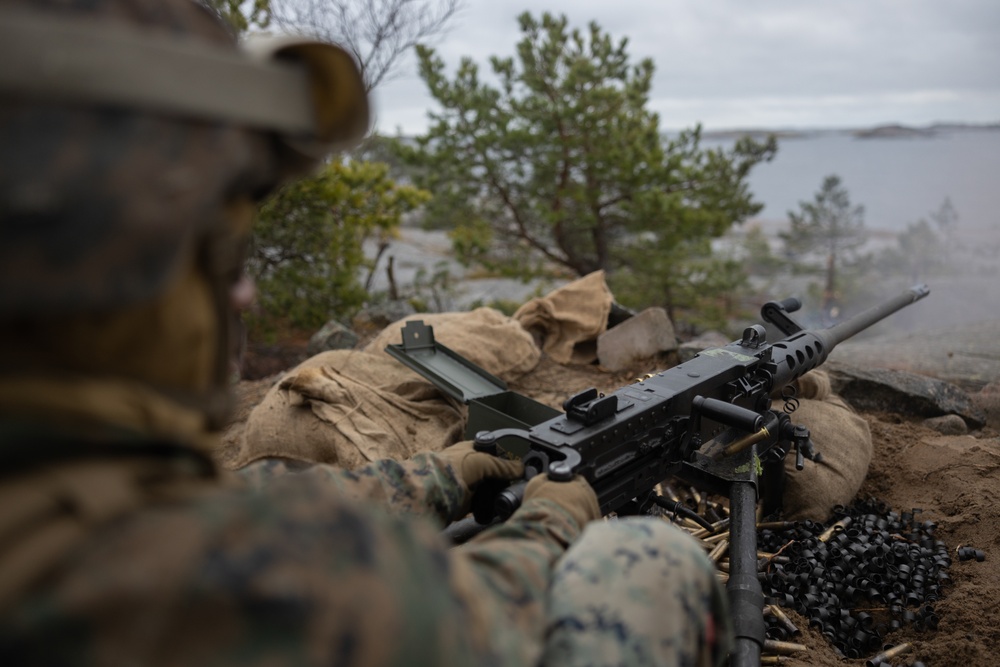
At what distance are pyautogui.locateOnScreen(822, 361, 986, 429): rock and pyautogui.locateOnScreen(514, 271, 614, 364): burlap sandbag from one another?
1.77 metres

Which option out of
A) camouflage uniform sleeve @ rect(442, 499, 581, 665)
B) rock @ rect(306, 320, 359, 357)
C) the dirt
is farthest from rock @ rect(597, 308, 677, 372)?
camouflage uniform sleeve @ rect(442, 499, 581, 665)

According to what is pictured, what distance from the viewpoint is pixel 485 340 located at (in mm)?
5242

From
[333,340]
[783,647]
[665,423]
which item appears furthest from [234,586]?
[333,340]

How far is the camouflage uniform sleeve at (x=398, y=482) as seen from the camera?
2129 mm

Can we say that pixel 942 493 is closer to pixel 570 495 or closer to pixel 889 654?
pixel 889 654

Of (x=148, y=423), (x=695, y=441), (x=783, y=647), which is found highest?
(x=148, y=423)

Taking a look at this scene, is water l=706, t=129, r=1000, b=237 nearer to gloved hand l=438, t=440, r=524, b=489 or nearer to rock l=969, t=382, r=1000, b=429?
rock l=969, t=382, r=1000, b=429

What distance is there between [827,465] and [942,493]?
0.68 m

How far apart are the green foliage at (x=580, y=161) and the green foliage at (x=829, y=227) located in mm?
11056

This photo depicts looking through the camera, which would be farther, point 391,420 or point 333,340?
point 333,340

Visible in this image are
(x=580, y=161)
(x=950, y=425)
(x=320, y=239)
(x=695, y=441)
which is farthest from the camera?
(x=580, y=161)

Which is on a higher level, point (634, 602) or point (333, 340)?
point (634, 602)

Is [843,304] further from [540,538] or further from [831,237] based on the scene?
[540,538]

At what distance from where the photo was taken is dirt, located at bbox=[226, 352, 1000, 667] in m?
2.92
